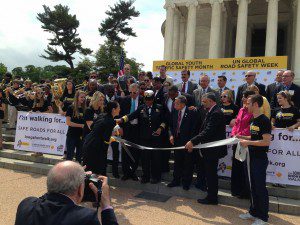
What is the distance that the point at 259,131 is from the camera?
5.49m

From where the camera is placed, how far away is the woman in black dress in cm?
587

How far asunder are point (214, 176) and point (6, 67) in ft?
353

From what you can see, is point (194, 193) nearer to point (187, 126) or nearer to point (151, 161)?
point (151, 161)

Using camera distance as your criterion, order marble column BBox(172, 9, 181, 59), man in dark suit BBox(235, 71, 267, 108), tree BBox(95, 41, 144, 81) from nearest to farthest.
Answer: man in dark suit BBox(235, 71, 267, 108)
marble column BBox(172, 9, 181, 59)
tree BBox(95, 41, 144, 81)

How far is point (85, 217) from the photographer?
213cm

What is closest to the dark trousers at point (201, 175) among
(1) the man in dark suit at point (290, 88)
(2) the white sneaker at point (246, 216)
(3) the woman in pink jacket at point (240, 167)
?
(3) the woman in pink jacket at point (240, 167)

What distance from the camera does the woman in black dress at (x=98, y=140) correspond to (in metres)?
5.87

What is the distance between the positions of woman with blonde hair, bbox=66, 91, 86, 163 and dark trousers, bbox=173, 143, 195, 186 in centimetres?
276

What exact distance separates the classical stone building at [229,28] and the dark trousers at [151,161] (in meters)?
Result: 22.8

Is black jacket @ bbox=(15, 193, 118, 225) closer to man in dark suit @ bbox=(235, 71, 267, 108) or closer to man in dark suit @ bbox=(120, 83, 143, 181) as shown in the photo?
man in dark suit @ bbox=(120, 83, 143, 181)

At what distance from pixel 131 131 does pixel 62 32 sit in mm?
44877

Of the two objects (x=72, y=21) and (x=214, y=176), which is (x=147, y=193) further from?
(x=72, y=21)

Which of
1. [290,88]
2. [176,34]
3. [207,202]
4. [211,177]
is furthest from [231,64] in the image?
[176,34]

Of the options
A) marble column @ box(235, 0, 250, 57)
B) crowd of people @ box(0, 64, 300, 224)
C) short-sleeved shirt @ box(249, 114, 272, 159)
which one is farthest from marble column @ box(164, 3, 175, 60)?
short-sleeved shirt @ box(249, 114, 272, 159)
